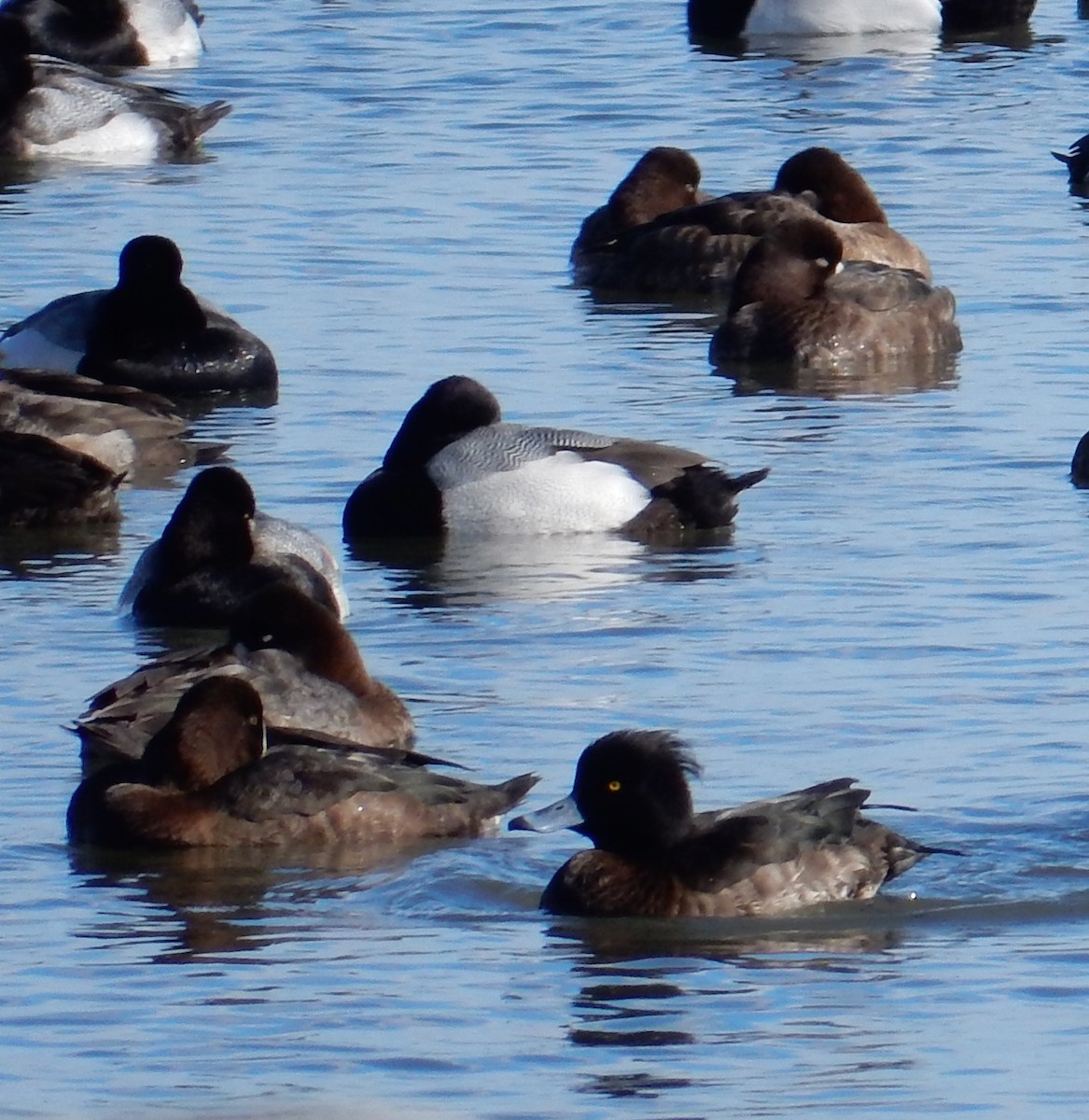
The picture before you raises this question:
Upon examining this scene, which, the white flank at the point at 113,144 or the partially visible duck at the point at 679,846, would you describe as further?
the white flank at the point at 113,144

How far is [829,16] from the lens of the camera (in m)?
29.0

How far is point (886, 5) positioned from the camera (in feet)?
95.5

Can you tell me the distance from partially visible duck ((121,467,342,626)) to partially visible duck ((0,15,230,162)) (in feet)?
39.4

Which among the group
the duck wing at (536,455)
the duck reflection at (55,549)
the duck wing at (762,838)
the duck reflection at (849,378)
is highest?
the duck wing at (762,838)

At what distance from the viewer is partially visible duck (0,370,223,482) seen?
15.0m

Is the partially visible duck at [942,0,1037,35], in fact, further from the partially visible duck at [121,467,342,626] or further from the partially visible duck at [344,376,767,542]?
the partially visible duck at [121,467,342,626]

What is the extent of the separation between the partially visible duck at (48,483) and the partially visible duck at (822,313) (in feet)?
14.4

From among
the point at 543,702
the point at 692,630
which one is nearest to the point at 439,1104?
the point at 543,702

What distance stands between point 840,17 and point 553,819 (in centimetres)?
2071

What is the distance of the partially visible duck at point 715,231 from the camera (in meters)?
19.5

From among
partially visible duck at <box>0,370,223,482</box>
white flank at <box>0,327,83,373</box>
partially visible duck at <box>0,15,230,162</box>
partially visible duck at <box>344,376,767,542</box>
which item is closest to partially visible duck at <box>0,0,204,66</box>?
partially visible duck at <box>0,15,230,162</box>

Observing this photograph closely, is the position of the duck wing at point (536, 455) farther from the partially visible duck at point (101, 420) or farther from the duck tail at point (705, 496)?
the partially visible duck at point (101, 420)

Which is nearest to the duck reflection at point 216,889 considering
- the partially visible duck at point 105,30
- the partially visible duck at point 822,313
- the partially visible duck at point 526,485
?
the partially visible duck at point 526,485

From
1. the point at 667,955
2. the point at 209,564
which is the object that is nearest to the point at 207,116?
the point at 209,564
